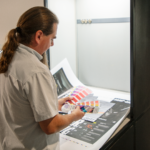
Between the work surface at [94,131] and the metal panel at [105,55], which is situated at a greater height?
the metal panel at [105,55]

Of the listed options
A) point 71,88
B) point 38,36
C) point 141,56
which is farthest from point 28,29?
point 71,88

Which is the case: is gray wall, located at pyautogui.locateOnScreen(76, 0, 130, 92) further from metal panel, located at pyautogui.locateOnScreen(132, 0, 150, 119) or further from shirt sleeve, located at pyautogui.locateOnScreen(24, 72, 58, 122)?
shirt sleeve, located at pyautogui.locateOnScreen(24, 72, 58, 122)

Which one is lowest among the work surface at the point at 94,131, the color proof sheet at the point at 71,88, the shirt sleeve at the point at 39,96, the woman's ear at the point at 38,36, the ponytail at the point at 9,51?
the work surface at the point at 94,131

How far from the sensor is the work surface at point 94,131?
0.97m

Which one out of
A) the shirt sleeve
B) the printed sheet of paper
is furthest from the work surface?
the shirt sleeve

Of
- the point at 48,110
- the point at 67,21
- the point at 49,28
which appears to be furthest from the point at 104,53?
the point at 48,110

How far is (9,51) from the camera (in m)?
0.83

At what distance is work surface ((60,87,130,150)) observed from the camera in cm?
97

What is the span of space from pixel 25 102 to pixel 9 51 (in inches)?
9.0

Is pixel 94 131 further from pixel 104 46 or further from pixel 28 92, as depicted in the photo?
pixel 104 46

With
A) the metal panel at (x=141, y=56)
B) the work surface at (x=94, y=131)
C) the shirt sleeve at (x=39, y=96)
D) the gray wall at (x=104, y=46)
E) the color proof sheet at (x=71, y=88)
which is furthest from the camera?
the gray wall at (x=104, y=46)

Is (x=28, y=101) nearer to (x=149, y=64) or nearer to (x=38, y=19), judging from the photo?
(x=38, y=19)

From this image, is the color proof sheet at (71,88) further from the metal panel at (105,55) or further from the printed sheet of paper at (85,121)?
the metal panel at (105,55)

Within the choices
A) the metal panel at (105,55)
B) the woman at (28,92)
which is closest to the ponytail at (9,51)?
the woman at (28,92)
